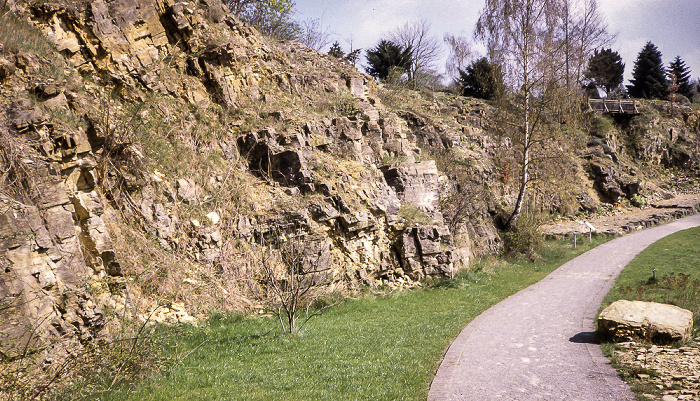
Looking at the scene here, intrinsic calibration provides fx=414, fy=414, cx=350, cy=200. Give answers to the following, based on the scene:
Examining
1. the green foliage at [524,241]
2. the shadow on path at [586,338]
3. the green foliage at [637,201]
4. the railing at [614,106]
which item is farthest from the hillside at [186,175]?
the railing at [614,106]

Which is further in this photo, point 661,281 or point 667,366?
point 661,281

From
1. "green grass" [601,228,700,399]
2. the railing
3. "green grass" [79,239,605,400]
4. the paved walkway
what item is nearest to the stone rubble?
"green grass" [601,228,700,399]

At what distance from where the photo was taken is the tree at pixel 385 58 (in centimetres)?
3238

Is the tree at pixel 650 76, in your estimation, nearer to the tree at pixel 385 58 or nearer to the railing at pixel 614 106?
the railing at pixel 614 106

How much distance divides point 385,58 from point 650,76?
32.0m

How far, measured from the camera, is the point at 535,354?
793 cm

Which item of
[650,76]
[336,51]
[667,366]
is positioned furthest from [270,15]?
[650,76]

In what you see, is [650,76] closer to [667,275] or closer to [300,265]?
[667,275]

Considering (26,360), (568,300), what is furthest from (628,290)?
(26,360)

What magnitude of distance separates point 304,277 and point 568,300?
8.01 meters

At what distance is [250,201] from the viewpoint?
12.4 meters

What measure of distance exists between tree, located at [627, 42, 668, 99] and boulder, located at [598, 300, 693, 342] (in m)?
46.2

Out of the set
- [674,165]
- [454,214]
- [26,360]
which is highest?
[674,165]

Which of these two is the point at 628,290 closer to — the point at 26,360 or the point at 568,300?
the point at 568,300
